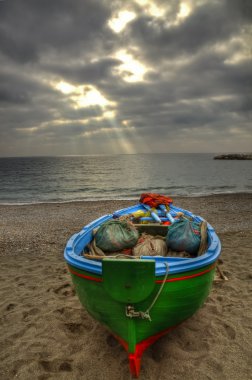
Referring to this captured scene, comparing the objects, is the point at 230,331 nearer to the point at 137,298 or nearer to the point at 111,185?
the point at 137,298

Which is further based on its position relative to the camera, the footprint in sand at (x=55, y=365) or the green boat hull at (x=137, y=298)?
the footprint in sand at (x=55, y=365)

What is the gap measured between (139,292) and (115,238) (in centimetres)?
172

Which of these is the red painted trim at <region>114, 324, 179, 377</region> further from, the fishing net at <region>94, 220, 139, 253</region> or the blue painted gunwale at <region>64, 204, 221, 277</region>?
the fishing net at <region>94, 220, 139, 253</region>

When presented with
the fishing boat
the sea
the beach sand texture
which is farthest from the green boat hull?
the sea

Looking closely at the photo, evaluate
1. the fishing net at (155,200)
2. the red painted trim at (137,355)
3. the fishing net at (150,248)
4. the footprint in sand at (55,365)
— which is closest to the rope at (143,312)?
the red painted trim at (137,355)

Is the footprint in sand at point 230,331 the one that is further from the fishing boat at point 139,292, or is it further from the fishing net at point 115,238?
the fishing net at point 115,238

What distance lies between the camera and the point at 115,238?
5.03m

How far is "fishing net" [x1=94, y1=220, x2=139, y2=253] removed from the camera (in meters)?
5.02

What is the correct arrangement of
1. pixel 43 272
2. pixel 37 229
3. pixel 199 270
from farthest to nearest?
pixel 37 229, pixel 43 272, pixel 199 270

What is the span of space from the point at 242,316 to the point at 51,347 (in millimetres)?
3662

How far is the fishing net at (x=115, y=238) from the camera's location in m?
5.02

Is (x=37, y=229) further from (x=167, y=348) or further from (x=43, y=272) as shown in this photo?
(x=167, y=348)

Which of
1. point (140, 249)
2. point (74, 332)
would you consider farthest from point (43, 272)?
point (140, 249)

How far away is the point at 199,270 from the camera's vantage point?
3934 mm
